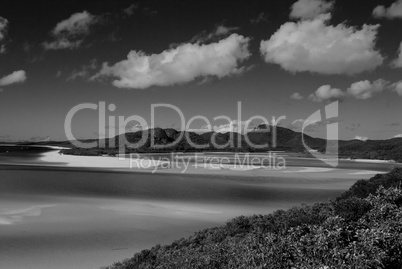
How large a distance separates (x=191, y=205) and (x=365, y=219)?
1578 centimetres

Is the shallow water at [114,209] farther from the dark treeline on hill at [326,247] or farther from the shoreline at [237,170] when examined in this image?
the shoreline at [237,170]

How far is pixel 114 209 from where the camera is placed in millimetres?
22297

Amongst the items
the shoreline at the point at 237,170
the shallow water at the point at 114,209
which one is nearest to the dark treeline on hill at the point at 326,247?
the shallow water at the point at 114,209

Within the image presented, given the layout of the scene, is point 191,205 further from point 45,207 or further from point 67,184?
point 67,184

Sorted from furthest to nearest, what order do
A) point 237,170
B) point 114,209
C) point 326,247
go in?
point 237,170 → point 114,209 → point 326,247

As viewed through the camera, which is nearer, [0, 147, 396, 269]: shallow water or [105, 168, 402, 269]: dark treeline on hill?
[105, 168, 402, 269]: dark treeline on hill

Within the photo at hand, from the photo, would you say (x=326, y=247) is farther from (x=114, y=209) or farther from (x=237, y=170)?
(x=237, y=170)

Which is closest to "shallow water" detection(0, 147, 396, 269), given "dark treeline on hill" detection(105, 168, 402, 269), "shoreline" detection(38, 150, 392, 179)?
"dark treeline on hill" detection(105, 168, 402, 269)

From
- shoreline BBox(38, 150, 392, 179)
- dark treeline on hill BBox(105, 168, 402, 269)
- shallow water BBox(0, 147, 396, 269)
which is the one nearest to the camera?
dark treeline on hill BBox(105, 168, 402, 269)

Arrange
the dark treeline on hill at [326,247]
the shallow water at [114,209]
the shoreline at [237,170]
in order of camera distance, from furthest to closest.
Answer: the shoreline at [237,170]
the shallow water at [114,209]
the dark treeline on hill at [326,247]

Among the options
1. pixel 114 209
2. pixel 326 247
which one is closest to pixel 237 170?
pixel 114 209

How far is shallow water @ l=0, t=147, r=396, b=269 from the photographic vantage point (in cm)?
1407

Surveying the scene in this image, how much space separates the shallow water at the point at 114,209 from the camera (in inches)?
554

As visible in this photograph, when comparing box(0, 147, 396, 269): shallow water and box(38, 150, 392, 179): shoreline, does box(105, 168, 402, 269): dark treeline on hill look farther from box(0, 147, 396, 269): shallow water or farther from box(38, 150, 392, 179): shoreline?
box(38, 150, 392, 179): shoreline
